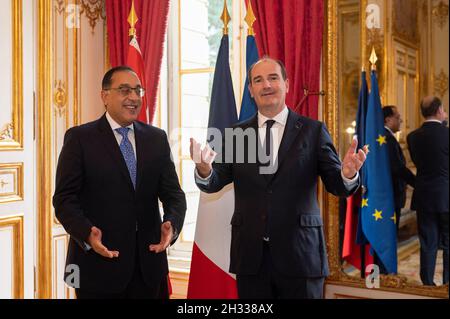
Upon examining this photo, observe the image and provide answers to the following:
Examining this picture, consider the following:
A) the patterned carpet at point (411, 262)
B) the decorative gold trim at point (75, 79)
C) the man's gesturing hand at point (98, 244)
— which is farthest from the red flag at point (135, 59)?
the patterned carpet at point (411, 262)

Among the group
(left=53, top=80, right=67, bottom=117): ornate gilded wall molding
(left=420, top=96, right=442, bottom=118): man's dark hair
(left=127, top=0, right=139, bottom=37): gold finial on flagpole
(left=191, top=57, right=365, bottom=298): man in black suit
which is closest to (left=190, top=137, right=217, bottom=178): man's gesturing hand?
(left=191, top=57, right=365, bottom=298): man in black suit

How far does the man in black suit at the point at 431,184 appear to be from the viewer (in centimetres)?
237

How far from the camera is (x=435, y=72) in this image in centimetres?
238

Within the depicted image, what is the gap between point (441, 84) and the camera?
2.37m

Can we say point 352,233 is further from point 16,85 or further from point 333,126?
point 16,85

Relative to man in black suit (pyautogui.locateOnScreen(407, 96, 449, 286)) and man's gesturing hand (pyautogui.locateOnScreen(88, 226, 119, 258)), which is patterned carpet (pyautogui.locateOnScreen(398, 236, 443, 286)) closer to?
man in black suit (pyautogui.locateOnScreen(407, 96, 449, 286))

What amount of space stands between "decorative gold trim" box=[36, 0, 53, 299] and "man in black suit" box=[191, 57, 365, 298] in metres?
1.54

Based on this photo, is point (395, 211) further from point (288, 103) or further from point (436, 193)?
point (288, 103)

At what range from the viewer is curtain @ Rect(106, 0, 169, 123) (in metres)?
3.18

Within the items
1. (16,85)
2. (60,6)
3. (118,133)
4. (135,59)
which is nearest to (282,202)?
(118,133)

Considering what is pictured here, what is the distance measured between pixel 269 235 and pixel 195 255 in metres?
0.94

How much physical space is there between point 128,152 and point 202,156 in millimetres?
347

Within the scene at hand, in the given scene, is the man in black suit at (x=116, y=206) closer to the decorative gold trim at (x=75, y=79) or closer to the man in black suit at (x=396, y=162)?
the man in black suit at (x=396, y=162)

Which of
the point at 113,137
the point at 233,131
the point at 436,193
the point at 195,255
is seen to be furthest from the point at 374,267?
the point at 113,137
